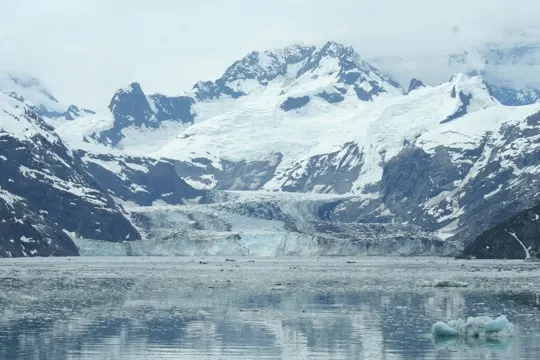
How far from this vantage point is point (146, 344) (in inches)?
3191

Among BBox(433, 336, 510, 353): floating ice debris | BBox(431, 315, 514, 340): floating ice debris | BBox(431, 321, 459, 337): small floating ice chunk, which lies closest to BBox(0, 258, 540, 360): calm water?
BBox(433, 336, 510, 353): floating ice debris

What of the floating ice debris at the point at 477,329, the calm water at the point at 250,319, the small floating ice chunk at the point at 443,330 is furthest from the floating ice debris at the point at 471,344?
the floating ice debris at the point at 477,329

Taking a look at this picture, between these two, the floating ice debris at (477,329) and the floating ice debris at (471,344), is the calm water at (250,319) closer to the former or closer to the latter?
the floating ice debris at (471,344)

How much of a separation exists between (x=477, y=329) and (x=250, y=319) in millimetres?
20966

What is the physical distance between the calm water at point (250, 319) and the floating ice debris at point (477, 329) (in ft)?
3.80

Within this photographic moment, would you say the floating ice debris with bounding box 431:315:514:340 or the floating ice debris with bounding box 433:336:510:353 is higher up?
the floating ice debris with bounding box 431:315:514:340

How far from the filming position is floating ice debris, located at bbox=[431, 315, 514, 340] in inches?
3324

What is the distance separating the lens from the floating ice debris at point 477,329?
3324 inches

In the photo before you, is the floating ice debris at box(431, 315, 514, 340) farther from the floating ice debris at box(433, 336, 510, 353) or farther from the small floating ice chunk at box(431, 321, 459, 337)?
the floating ice debris at box(433, 336, 510, 353)

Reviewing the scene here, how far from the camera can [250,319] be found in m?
98.9

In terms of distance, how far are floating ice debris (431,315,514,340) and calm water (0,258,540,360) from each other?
116 centimetres

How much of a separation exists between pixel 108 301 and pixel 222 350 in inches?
1693

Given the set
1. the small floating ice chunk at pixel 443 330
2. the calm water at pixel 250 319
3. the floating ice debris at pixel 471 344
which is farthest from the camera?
the small floating ice chunk at pixel 443 330

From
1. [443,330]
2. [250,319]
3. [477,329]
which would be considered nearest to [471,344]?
[443,330]
